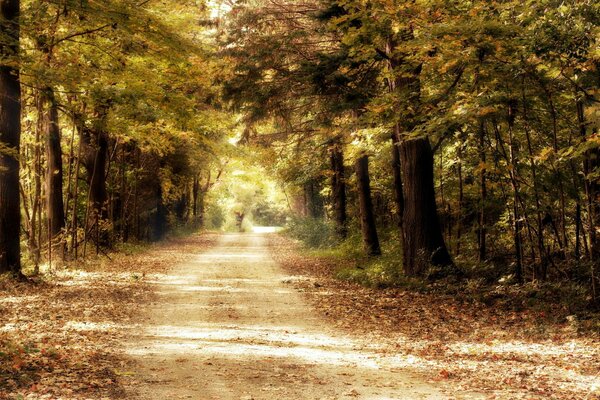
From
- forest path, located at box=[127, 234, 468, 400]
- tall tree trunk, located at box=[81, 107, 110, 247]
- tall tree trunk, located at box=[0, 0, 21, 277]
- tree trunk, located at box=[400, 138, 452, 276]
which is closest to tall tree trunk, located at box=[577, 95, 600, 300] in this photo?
tree trunk, located at box=[400, 138, 452, 276]

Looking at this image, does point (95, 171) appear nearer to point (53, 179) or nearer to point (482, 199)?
point (53, 179)

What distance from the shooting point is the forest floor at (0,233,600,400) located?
6.45 m

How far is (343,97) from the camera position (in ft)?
48.3

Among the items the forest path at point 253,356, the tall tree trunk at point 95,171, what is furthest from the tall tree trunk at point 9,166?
the tall tree trunk at point 95,171

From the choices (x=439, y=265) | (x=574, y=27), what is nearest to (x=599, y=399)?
(x=574, y=27)

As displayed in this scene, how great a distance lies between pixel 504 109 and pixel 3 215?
36.1 ft

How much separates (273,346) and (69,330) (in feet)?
10.9

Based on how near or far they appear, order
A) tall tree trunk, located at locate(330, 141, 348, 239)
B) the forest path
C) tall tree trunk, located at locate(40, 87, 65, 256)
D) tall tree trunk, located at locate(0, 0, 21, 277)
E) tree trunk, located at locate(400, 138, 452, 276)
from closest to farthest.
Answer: the forest path → tall tree trunk, located at locate(0, 0, 21, 277) → tree trunk, located at locate(400, 138, 452, 276) → tall tree trunk, located at locate(40, 87, 65, 256) → tall tree trunk, located at locate(330, 141, 348, 239)

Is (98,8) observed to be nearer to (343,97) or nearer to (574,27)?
(343,97)

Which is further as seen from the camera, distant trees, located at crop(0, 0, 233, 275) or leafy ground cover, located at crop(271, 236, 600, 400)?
distant trees, located at crop(0, 0, 233, 275)

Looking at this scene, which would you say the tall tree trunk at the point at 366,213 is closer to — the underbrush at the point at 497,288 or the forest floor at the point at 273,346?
the underbrush at the point at 497,288

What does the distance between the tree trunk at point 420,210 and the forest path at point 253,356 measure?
3173mm

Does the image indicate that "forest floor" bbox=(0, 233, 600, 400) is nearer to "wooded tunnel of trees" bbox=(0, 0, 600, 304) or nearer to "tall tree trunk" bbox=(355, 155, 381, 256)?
"wooded tunnel of trees" bbox=(0, 0, 600, 304)

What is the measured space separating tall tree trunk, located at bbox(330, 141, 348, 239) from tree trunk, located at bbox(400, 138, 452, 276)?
10151mm
